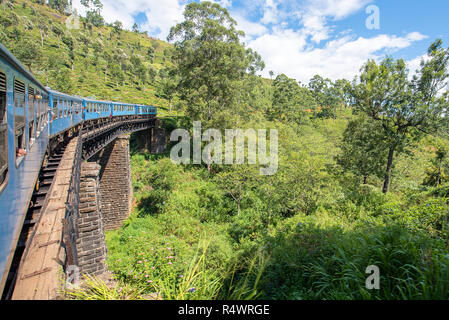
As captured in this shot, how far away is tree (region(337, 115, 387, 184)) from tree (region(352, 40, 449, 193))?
565mm

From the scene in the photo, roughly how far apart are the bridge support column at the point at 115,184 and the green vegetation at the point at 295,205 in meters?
1.16

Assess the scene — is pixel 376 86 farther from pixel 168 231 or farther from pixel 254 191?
pixel 168 231

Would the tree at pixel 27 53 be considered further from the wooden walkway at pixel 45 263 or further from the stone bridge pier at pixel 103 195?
the wooden walkway at pixel 45 263

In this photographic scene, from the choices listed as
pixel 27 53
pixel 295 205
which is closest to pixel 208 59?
pixel 295 205

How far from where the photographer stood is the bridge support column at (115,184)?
1399 centimetres

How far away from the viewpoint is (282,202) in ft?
43.5

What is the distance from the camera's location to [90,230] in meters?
6.48

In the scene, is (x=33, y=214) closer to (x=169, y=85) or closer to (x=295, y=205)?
(x=295, y=205)

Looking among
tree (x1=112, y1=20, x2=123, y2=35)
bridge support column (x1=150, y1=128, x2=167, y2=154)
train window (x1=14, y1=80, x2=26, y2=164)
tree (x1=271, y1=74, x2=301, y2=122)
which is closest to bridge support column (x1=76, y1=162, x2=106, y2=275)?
train window (x1=14, y1=80, x2=26, y2=164)

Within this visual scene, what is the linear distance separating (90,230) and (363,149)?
683 inches

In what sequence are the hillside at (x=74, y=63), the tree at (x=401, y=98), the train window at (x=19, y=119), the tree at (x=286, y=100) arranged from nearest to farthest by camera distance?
the train window at (x=19, y=119) → the tree at (x=401, y=98) → the hillside at (x=74, y=63) → the tree at (x=286, y=100)

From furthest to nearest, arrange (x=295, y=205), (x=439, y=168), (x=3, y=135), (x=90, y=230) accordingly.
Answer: (x=439, y=168), (x=295, y=205), (x=90, y=230), (x=3, y=135)

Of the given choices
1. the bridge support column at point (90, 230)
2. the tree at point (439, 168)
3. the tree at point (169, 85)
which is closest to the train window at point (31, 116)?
the bridge support column at point (90, 230)

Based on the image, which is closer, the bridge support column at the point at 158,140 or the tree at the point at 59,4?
the bridge support column at the point at 158,140
